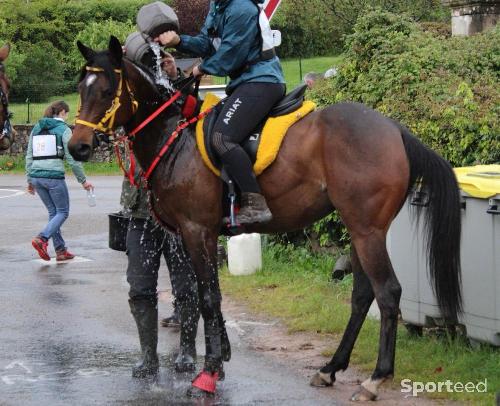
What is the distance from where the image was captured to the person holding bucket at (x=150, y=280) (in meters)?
8.06

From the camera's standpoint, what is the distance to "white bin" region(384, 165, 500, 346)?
7.48 meters

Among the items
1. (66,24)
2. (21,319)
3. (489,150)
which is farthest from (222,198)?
(66,24)

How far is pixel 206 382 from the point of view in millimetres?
7359

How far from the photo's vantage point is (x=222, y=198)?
7566 mm

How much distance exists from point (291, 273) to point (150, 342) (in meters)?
3.63

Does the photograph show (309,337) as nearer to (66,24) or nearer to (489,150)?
(489,150)

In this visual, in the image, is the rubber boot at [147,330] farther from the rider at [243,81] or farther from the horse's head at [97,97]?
the horse's head at [97,97]

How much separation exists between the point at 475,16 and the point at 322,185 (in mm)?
10753

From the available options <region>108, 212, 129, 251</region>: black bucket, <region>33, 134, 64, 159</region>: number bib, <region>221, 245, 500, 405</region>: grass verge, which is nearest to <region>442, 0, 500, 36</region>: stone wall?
<region>221, 245, 500, 405</region>: grass verge

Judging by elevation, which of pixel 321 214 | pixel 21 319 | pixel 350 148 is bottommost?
pixel 21 319

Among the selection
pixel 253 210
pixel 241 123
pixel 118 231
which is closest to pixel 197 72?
pixel 241 123

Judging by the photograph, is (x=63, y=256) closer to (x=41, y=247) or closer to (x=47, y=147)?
(x=41, y=247)

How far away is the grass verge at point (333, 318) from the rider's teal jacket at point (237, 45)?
2.35 metres

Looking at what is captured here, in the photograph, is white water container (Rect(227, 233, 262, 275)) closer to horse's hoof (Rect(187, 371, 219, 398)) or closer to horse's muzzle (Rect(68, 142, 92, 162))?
horse's hoof (Rect(187, 371, 219, 398))
